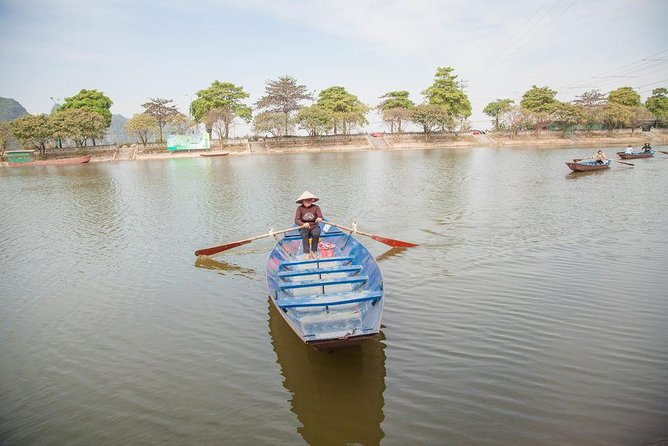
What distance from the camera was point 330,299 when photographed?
733 centimetres

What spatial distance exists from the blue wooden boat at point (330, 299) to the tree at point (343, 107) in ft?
225

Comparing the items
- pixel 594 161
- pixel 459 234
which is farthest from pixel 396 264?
pixel 594 161

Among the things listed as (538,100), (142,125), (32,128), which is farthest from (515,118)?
(32,128)

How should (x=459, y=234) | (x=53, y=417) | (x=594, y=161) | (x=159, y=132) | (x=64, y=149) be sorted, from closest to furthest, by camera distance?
1. (x=53, y=417)
2. (x=459, y=234)
3. (x=594, y=161)
4. (x=64, y=149)
5. (x=159, y=132)

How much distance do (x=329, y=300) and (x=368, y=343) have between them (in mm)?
1189

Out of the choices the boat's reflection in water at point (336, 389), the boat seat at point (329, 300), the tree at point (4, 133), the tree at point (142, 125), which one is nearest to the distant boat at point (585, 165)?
the boat's reflection in water at point (336, 389)

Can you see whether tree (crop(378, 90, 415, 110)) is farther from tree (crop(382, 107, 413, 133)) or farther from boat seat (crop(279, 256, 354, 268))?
boat seat (crop(279, 256, 354, 268))

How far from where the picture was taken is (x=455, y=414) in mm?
5762

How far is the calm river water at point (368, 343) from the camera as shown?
573 cm

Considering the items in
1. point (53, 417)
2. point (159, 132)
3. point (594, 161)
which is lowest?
point (53, 417)

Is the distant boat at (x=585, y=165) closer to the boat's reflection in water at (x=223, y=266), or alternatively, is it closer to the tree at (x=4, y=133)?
the boat's reflection in water at (x=223, y=266)

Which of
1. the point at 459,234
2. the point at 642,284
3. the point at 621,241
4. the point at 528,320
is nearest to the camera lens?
the point at 528,320

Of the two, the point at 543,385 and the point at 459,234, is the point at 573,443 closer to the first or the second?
the point at 543,385

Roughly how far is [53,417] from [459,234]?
1300 cm
